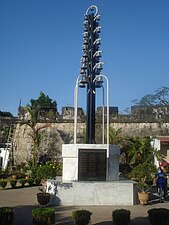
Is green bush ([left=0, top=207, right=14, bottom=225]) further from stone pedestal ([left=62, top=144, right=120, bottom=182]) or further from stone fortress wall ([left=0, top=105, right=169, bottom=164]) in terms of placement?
stone fortress wall ([left=0, top=105, right=169, bottom=164])

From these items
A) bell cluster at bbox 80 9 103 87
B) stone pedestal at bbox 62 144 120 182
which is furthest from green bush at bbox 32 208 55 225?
bell cluster at bbox 80 9 103 87

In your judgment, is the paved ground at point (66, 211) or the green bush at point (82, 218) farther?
the paved ground at point (66, 211)

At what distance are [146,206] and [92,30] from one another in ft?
Answer: 21.5

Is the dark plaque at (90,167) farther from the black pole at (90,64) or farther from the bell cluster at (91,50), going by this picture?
the bell cluster at (91,50)

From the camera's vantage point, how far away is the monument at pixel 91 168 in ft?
32.3

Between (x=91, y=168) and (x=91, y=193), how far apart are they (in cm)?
86

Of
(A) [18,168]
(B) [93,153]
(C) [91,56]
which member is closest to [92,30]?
(C) [91,56]

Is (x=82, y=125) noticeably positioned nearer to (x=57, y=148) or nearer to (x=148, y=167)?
(x=57, y=148)

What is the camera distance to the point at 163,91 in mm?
40312

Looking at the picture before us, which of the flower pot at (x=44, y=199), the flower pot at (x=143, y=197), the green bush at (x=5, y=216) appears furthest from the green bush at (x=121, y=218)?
the flower pot at (x=143, y=197)

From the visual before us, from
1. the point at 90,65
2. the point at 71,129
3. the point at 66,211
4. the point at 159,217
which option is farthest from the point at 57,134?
the point at 159,217

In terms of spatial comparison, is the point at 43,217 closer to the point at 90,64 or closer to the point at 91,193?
the point at 91,193

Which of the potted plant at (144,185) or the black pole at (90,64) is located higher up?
the black pole at (90,64)

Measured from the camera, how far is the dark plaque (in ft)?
34.0
